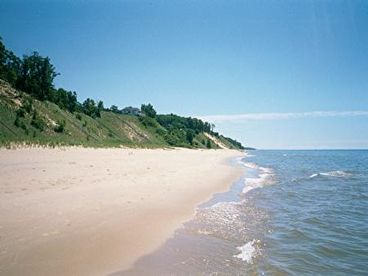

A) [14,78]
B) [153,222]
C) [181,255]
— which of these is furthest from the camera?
[14,78]

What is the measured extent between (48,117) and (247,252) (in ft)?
185

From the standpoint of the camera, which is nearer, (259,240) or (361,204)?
(259,240)

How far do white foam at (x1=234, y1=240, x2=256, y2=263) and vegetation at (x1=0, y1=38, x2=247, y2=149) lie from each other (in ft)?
96.2

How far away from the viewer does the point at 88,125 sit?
73.1 meters

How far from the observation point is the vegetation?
1791 inches

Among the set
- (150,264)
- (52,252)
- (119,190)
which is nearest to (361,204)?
(119,190)

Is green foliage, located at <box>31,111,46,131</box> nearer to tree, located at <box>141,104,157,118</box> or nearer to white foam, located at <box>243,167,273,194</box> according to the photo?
white foam, located at <box>243,167,273,194</box>

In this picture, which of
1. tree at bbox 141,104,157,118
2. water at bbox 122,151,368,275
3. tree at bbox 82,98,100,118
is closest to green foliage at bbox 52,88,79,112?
tree at bbox 82,98,100,118

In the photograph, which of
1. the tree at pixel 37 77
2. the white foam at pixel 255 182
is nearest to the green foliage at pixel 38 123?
the tree at pixel 37 77

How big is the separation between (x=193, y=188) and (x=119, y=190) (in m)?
5.44

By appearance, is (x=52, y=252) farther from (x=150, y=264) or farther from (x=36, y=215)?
(x=36, y=215)

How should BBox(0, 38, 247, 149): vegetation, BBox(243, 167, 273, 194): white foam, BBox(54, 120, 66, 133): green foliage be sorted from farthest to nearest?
1. BBox(54, 120, 66, 133): green foliage
2. BBox(0, 38, 247, 149): vegetation
3. BBox(243, 167, 273, 194): white foam

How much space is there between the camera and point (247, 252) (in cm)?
791

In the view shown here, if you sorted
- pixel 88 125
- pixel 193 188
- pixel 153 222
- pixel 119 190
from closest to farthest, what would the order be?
pixel 153 222 < pixel 119 190 < pixel 193 188 < pixel 88 125
